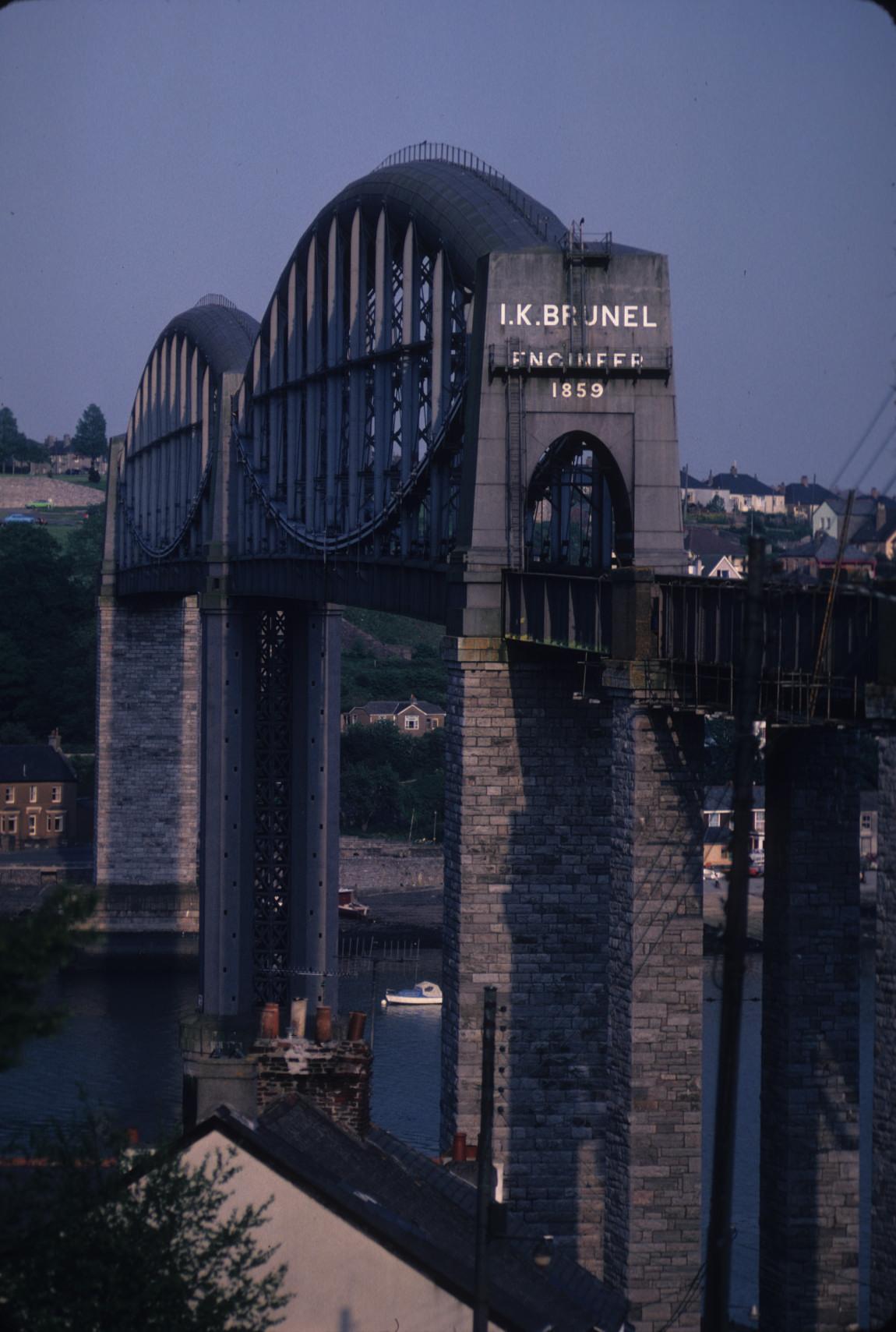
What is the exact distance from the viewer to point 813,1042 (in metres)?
23.7

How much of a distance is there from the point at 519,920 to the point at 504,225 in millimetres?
11782

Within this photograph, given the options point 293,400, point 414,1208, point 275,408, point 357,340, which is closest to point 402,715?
point 275,408

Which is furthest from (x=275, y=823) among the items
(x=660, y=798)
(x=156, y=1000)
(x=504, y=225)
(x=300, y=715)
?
(x=660, y=798)

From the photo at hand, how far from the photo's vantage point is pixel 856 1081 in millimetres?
24141

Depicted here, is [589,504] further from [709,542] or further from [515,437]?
[709,542]

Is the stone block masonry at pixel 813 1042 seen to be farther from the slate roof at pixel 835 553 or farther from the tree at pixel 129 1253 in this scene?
the tree at pixel 129 1253

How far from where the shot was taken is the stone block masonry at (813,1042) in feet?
77.7

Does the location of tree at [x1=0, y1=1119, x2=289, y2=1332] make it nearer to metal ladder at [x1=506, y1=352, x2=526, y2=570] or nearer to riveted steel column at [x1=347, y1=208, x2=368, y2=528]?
metal ladder at [x1=506, y1=352, x2=526, y2=570]

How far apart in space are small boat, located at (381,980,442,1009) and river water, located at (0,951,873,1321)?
1.74 ft

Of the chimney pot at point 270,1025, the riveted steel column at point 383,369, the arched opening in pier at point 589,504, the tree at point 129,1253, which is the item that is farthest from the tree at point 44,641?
the tree at point 129,1253

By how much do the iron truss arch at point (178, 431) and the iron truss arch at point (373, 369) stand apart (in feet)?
14.2

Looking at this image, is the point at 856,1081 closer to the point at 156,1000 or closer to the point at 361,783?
the point at 156,1000

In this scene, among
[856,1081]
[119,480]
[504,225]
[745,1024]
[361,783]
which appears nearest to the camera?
[856,1081]

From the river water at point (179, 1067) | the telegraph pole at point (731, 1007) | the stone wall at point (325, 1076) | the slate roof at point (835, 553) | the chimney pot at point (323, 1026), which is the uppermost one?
the slate roof at point (835, 553)
